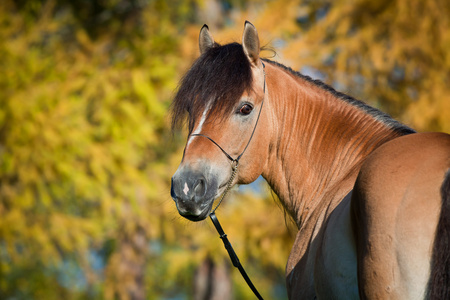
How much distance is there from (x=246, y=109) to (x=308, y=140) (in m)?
0.51

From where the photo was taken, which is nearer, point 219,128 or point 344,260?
point 344,260

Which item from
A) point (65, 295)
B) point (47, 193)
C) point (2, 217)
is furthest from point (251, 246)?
point (65, 295)

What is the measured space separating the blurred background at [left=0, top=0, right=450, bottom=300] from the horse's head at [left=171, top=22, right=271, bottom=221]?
5899 millimetres

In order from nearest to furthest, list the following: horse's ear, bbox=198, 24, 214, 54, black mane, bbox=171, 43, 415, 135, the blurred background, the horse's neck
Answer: black mane, bbox=171, 43, 415, 135 → the horse's neck → horse's ear, bbox=198, 24, 214, 54 → the blurred background

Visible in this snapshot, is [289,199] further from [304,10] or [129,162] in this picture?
[304,10]

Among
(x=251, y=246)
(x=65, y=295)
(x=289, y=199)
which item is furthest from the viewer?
(x=65, y=295)

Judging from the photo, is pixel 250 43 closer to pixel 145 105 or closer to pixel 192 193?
pixel 192 193

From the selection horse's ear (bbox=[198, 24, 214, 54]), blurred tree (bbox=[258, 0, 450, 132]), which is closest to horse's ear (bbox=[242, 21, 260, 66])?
horse's ear (bbox=[198, 24, 214, 54])

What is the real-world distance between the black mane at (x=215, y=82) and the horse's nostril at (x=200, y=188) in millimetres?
418

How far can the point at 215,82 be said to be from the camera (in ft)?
9.30

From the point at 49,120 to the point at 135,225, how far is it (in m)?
3.22

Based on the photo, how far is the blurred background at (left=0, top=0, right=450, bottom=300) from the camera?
9555mm

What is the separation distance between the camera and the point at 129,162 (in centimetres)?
1050

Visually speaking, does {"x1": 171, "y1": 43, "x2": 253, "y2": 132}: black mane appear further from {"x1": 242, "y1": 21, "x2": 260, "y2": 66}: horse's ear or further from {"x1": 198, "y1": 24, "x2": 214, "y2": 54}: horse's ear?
{"x1": 198, "y1": 24, "x2": 214, "y2": 54}: horse's ear
